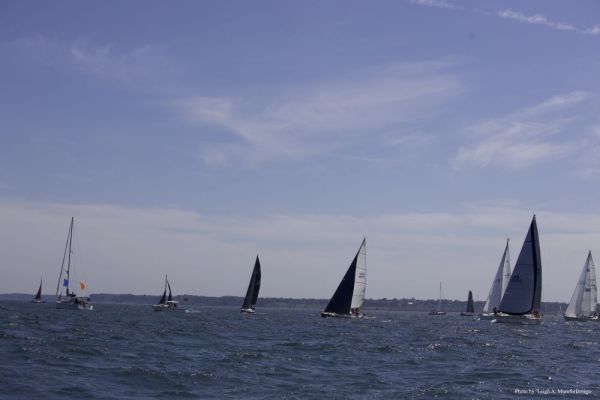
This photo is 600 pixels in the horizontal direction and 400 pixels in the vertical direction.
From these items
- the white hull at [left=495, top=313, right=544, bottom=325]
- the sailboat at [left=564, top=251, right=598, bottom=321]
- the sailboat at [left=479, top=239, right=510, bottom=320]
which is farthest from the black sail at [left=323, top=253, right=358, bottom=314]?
the sailboat at [left=564, top=251, right=598, bottom=321]

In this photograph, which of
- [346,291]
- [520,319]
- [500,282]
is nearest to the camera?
[520,319]

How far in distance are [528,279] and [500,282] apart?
30113 mm

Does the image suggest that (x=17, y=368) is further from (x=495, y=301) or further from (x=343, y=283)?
(x=495, y=301)

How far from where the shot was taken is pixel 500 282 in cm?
10869

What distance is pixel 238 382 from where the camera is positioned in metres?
26.1

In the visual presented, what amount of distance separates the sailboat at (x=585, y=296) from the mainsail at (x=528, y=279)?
113ft

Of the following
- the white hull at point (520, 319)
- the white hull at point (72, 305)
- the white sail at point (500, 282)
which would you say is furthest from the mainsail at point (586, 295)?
the white hull at point (72, 305)

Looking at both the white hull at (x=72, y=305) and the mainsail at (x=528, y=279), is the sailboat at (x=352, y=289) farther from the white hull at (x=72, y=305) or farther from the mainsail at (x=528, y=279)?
the white hull at (x=72, y=305)

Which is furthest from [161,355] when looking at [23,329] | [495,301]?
[495,301]

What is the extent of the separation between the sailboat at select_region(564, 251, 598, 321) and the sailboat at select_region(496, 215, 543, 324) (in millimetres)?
34345

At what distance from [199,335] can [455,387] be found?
25.4m

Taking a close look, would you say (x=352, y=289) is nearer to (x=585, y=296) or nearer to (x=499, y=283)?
(x=499, y=283)

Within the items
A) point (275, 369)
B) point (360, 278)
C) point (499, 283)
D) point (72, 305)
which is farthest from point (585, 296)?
point (275, 369)

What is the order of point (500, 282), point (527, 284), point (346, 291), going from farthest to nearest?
1. point (500, 282)
2. point (346, 291)
3. point (527, 284)
